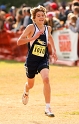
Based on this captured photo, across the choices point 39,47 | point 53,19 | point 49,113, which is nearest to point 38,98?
point 39,47

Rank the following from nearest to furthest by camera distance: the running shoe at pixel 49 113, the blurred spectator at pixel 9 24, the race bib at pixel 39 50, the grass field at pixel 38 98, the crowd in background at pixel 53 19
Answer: the grass field at pixel 38 98 < the running shoe at pixel 49 113 < the race bib at pixel 39 50 < the crowd in background at pixel 53 19 < the blurred spectator at pixel 9 24

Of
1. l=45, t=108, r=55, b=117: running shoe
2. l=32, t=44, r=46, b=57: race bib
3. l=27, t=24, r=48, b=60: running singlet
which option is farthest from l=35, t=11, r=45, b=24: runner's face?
l=45, t=108, r=55, b=117: running shoe

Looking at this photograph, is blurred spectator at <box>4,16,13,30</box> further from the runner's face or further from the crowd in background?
the runner's face

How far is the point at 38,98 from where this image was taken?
1154 cm

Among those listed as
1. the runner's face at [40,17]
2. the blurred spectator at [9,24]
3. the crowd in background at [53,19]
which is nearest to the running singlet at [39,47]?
the runner's face at [40,17]

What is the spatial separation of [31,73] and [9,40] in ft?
38.3

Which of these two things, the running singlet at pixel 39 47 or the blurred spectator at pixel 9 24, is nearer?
the running singlet at pixel 39 47

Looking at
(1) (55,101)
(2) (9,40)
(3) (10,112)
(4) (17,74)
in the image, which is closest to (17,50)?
(2) (9,40)

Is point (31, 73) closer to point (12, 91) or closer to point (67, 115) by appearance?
point (67, 115)

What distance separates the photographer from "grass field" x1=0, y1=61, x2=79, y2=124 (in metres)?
8.98

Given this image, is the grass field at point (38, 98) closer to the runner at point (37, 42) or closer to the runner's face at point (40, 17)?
the runner at point (37, 42)

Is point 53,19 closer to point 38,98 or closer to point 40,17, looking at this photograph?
point 38,98

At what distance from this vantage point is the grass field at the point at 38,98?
8.98 m

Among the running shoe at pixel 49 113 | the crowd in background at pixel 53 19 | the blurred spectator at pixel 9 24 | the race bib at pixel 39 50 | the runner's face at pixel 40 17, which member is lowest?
the blurred spectator at pixel 9 24
